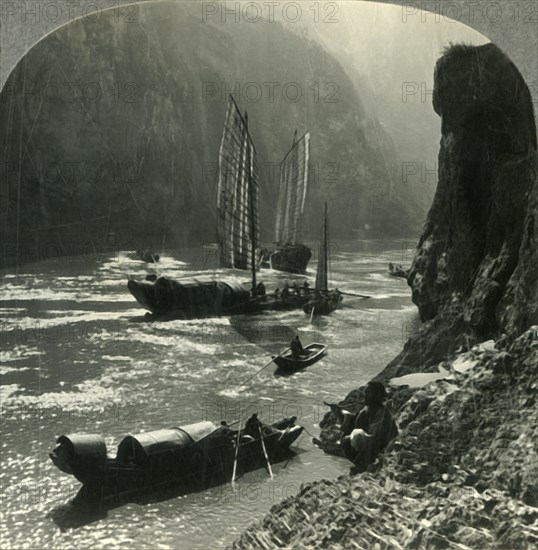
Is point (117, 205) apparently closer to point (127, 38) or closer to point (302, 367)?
point (127, 38)

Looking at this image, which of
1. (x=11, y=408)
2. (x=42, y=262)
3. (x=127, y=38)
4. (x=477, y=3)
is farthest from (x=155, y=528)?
(x=477, y=3)

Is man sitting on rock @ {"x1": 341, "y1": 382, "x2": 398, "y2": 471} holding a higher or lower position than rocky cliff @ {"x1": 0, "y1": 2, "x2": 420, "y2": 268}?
lower

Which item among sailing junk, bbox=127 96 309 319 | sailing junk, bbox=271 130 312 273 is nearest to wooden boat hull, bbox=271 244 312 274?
sailing junk, bbox=271 130 312 273

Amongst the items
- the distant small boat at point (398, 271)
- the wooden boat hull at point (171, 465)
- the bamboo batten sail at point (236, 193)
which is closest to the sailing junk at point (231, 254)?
the bamboo batten sail at point (236, 193)

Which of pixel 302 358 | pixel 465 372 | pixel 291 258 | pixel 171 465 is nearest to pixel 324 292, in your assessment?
pixel 291 258

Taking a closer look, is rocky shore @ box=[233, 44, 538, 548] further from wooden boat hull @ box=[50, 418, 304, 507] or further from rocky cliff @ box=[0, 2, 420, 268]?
rocky cliff @ box=[0, 2, 420, 268]
